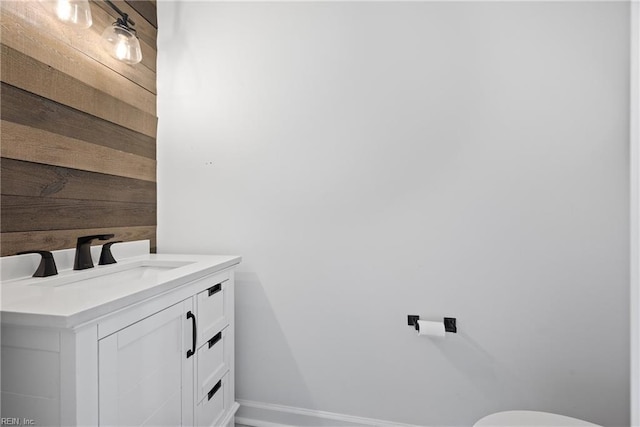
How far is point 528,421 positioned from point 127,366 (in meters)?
1.29

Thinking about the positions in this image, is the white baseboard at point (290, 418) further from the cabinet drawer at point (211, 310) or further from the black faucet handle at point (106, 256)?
the black faucet handle at point (106, 256)

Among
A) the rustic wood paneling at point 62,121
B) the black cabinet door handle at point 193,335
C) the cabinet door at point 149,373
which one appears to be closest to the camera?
the cabinet door at point 149,373

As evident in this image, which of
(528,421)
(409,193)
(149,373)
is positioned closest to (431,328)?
(528,421)

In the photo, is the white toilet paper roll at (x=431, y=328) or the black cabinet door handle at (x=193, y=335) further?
the white toilet paper roll at (x=431, y=328)

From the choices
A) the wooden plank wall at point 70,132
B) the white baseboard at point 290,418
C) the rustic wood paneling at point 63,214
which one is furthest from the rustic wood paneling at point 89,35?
the white baseboard at point 290,418

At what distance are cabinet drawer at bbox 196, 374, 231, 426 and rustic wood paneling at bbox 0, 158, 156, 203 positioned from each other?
95 cm

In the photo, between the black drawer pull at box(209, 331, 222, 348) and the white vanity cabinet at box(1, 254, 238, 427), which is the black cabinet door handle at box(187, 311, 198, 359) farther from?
the black drawer pull at box(209, 331, 222, 348)

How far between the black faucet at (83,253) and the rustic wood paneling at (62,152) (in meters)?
0.29

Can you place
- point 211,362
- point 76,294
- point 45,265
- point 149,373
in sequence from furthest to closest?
point 211,362, point 45,265, point 149,373, point 76,294

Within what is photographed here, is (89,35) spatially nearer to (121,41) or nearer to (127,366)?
(121,41)

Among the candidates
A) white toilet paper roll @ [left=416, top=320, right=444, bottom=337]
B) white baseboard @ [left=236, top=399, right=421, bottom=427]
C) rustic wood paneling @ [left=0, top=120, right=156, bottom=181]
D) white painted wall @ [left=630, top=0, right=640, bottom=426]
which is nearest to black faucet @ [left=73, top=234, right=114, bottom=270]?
rustic wood paneling @ [left=0, top=120, right=156, bottom=181]

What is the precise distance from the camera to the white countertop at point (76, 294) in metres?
0.68

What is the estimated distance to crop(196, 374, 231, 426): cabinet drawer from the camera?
1.21m

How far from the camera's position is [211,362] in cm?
129
